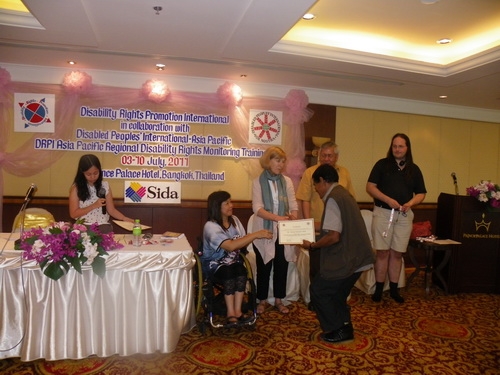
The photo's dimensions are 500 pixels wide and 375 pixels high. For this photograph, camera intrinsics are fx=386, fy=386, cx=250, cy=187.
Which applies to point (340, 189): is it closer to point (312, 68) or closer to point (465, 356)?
point (465, 356)

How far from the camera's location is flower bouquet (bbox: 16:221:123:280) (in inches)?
A: 99.0

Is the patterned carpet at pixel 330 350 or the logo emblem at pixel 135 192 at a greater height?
the logo emblem at pixel 135 192

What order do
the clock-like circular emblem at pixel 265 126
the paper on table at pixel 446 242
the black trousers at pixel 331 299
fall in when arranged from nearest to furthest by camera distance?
the black trousers at pixel 331 299, the paper on table at pixel 446 242, the clock-like circular emblem at pixel 265 126

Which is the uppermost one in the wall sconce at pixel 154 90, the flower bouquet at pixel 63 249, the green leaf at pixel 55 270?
the wall sconce at pixel 154 90

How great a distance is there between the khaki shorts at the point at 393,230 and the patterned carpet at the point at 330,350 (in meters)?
0.66

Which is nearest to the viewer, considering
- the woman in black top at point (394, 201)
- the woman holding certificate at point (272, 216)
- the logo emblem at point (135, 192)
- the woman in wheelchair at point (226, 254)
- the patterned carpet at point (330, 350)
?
the patterned carpet at point (330, 350)

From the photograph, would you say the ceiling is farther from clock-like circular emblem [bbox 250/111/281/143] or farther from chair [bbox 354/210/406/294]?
chair [bbox 354/210/406/294]

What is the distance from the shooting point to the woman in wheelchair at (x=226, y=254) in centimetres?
322

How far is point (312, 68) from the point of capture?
4.49 metres

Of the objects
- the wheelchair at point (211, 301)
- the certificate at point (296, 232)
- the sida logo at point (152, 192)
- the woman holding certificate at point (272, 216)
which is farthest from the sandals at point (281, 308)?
the sida logo at point (152, 192)

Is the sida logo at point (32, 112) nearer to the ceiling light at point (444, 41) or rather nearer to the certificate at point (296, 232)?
the certificate at point (296, 232)

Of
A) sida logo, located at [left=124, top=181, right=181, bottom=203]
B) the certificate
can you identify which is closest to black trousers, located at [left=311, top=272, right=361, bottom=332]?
the certificate

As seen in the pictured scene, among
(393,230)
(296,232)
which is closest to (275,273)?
(296,232)

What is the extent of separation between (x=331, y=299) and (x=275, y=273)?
0.80 m
